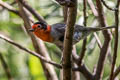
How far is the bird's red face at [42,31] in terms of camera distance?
3570 millimetres

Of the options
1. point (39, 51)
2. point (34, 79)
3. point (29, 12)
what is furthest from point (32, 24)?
point (34, 79)

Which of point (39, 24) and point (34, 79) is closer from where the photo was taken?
point (39, 24)

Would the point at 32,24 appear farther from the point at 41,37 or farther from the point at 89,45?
the point at 89,45

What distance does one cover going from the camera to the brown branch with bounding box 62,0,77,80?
87.5 inches

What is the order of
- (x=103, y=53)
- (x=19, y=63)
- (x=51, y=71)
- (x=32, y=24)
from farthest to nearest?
(x=19, y=63) < (x=32, y=24) < (x=51, y=71) < (x=103, y=53)

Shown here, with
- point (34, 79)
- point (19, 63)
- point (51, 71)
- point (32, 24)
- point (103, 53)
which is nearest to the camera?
point (103, 53)

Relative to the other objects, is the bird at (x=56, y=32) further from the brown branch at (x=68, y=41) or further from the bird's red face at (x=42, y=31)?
the brown branch at (x=68, y=41)

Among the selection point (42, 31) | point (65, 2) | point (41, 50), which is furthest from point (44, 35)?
point (65, 2)

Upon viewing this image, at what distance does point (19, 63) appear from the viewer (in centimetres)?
490

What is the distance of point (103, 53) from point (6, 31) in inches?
86.8

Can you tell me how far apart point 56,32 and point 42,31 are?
0.14m

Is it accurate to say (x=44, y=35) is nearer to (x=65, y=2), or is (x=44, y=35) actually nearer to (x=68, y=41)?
(x=68, y=41)

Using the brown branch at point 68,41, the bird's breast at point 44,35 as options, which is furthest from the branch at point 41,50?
the brown branch at point 68,41

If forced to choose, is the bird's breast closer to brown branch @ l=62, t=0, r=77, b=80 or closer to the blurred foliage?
the blurred foliage
